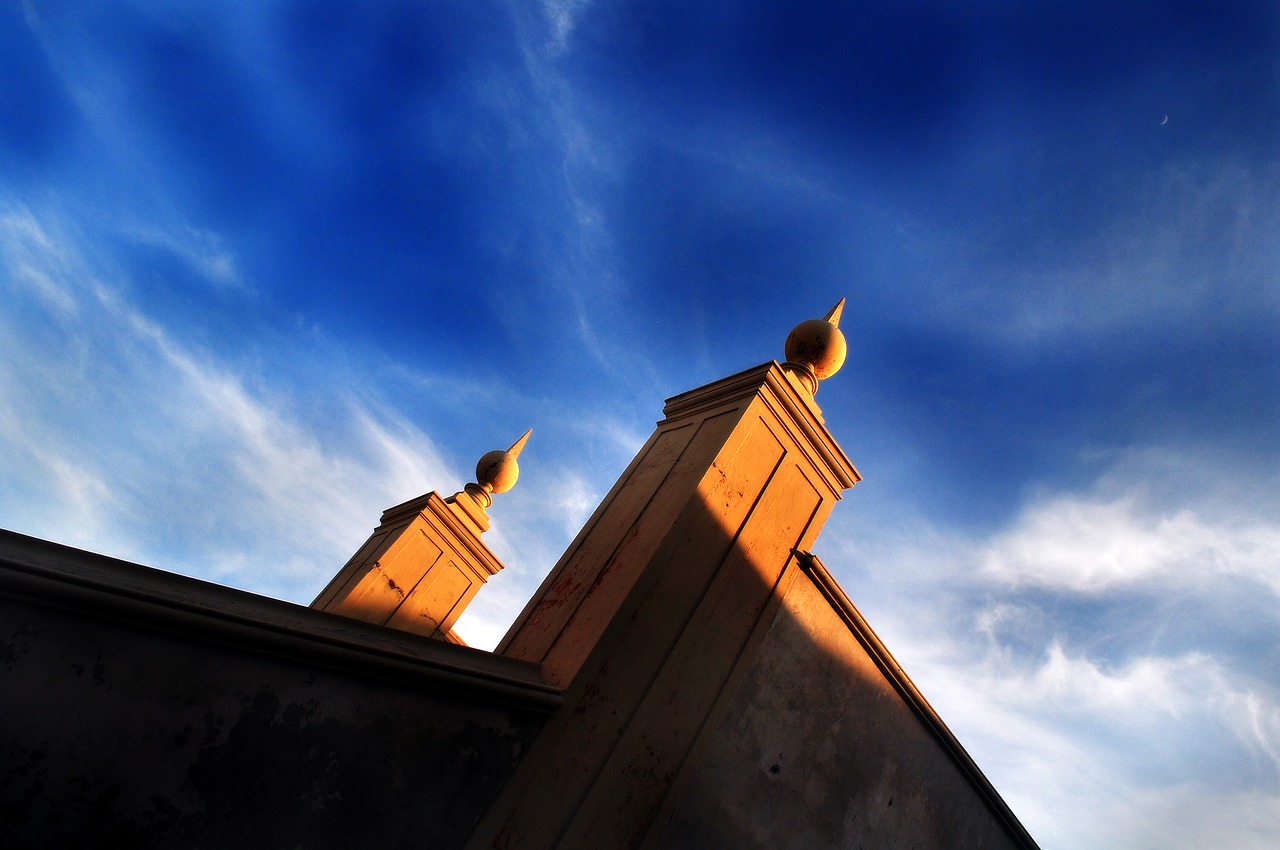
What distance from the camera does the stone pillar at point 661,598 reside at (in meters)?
2.98

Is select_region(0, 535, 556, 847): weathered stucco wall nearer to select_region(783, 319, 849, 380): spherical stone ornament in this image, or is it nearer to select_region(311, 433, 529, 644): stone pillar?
select_region(783, 319, 849, 380): spherical stone ornament

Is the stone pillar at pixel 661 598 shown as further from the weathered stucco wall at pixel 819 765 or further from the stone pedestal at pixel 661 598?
the weathered stucco wall at pixel 819 765

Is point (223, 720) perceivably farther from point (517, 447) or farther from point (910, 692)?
point (517, 447)

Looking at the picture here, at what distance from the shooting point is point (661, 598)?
3.51 m

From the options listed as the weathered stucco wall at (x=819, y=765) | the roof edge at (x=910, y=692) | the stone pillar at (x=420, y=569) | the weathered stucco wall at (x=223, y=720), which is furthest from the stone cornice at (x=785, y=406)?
the stone pillar at (x=420, y=569)

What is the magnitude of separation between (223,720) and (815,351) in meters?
4.70

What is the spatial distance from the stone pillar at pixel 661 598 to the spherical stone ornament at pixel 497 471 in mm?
5477

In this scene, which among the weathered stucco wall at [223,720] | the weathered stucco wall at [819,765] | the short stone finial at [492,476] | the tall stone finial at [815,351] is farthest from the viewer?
the short stone finial at [492,476]

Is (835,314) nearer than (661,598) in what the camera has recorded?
No

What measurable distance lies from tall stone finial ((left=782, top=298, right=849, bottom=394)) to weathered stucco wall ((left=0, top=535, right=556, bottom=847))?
11.5ft

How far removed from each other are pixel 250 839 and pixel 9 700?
93 centimetres

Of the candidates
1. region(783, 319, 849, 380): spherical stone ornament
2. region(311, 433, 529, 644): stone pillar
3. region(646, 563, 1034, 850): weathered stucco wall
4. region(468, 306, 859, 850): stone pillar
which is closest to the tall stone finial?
region(783, 319, 849, 380): spherical stone ornament

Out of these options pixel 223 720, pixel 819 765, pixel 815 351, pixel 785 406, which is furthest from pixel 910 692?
pixel 223 720

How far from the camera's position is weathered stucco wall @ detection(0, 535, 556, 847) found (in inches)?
78.9
